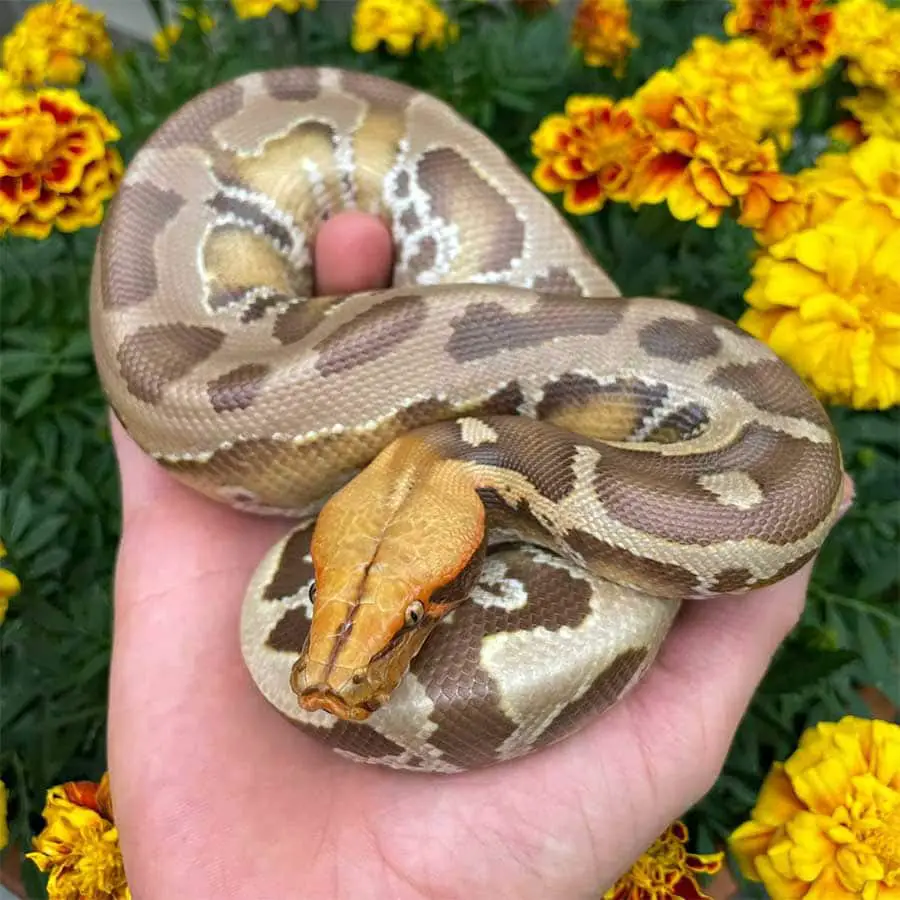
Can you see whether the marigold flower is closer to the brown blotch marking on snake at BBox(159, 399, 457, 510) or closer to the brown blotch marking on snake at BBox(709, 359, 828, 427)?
the brown blotch marking on snake at BBox(709, 359, 828, 427)

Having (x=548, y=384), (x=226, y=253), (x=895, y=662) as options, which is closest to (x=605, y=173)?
(x=548, y=384)

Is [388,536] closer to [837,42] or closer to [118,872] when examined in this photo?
[118,872]

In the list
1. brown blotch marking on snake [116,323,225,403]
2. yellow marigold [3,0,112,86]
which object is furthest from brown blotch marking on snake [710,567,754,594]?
yellow marigold [3,0,112,86]

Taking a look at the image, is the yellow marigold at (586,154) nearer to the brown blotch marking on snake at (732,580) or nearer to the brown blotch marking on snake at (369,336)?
the brown blotch marking on snake at (369,336)

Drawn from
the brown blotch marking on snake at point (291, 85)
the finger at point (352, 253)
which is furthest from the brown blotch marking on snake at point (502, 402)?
the brown blotch marking on snake at point (291, 85)

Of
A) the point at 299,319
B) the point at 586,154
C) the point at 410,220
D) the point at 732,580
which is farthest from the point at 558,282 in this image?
the point at 732,580

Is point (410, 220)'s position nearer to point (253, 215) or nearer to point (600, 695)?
point (253, 215)
